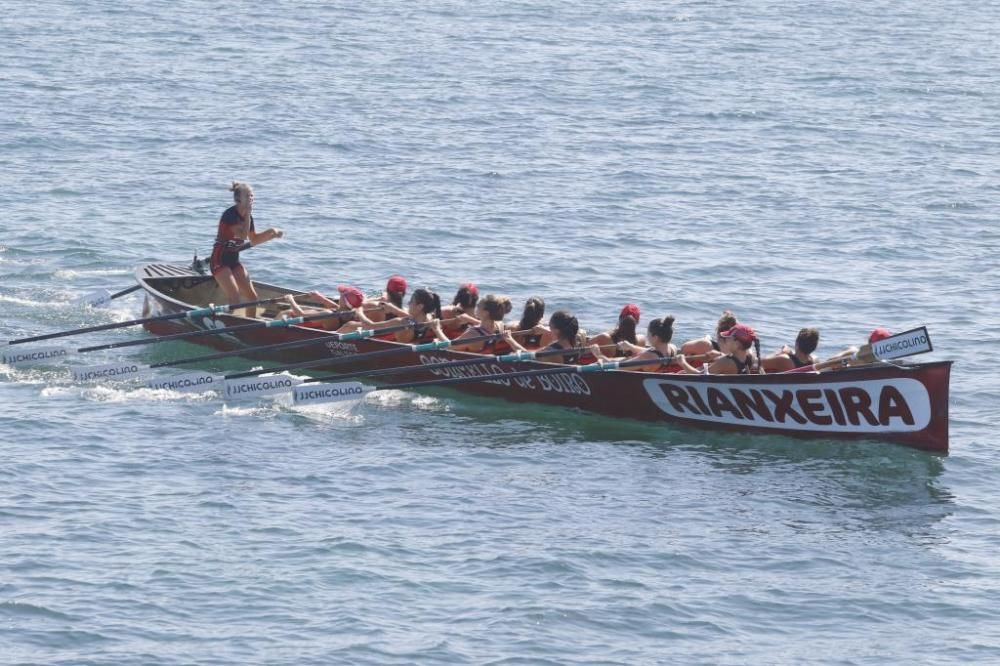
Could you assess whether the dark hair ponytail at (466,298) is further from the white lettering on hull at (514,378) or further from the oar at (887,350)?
the oar at (887,350)

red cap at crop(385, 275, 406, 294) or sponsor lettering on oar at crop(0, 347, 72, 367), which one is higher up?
red cap at crop(385, 275, 406, 294)

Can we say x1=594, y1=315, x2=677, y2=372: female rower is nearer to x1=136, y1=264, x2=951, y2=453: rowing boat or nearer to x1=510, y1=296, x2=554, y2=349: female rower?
x1=136, y1=264, x2=951, y2=453: rowing boat

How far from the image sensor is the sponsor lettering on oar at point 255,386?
24547 mm

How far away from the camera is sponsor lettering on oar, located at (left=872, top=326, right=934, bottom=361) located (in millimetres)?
21531

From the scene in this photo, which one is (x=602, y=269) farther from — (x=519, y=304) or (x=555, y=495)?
(x=555, y=495)

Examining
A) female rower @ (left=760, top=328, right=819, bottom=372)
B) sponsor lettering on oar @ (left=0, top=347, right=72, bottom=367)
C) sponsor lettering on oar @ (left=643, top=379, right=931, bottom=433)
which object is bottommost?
sponsor lettering on oar @ (left=643, top=379, right=931, bottom=433)

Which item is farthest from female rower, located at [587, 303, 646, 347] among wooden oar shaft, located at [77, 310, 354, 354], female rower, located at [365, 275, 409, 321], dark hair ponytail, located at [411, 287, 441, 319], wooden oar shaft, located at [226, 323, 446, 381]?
wooden oar shaft, located at [77, 310, 354, 354]

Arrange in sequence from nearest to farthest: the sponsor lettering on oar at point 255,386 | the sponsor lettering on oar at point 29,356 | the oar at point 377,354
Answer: the sponsor lettering on oar at point 255,386, the oar at point 377,354, the sponsor lettering on oar at point 29,356

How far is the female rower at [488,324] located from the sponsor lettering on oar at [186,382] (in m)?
3.81

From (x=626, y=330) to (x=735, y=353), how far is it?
2.06 meters

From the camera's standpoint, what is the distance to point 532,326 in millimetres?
25516

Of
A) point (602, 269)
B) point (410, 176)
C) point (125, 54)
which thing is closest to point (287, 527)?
point (602, 269)

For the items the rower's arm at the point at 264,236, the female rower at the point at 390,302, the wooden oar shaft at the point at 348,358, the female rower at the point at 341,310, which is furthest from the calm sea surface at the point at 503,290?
the rower's arm at the point at 264,236

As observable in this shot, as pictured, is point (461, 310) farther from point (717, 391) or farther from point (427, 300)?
point (717, 391)
